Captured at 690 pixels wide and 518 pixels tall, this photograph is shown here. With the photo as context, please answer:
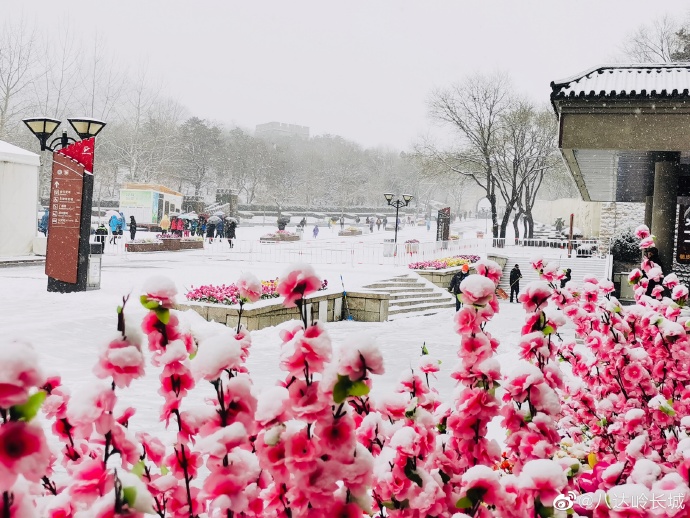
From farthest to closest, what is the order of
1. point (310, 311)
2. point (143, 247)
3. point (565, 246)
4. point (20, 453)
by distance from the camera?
point (565, 246) → point (143, 247) → point (310, 311) → point (20, 453)

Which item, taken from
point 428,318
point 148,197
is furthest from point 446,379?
point 148,197

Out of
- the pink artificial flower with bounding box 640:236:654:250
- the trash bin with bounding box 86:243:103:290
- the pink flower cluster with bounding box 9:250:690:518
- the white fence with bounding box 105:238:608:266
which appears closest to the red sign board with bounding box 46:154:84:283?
the trash bin with bounding box 86:243:103:290

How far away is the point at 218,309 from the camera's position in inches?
471

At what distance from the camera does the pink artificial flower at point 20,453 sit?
115 cm

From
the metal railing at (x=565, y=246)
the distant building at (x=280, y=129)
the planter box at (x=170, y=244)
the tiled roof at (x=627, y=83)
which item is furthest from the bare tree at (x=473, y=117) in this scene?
the distant building at (x=280, y=129)

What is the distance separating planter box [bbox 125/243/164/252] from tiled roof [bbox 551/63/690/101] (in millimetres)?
22671

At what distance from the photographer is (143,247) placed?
2772 cm

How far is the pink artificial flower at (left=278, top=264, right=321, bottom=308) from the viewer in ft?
5.58

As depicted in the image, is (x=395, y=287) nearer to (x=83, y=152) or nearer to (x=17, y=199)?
(x=83, y=152)

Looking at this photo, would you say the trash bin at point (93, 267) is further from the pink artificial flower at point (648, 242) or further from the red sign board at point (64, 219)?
the pink artificial flower at point (648, 242)

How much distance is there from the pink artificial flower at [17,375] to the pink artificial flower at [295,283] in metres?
0.66

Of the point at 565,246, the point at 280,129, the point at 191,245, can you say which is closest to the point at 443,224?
the point at 565,246

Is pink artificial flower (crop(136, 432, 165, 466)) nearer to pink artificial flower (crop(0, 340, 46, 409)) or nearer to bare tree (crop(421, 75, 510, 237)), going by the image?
pink artificial flower (crop(0, 340, 46, 409))

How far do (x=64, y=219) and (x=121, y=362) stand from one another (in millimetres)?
14055
